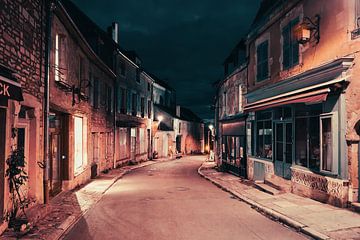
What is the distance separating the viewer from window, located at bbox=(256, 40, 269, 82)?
591 inches

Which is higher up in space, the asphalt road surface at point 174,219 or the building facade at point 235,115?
the building facade at point 235,115

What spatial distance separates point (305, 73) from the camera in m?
11.1

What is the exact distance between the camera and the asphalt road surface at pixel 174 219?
24.0 feet

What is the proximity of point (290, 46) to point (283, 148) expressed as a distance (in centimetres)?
393

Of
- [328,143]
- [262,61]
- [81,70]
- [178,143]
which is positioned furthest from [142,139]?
[328,143]

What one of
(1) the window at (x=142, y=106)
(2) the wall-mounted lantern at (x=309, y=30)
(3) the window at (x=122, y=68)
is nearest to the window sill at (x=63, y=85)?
(2) the wall-mounted lantern at (x=309, y=30)

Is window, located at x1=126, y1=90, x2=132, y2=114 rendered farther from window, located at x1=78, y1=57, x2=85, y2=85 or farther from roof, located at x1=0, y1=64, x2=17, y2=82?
roof, located at x1=0, y1=64, x2=17, y2=82

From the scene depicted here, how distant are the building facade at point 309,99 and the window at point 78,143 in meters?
7.71

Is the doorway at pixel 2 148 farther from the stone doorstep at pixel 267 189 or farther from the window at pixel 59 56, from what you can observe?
the stone doorstep at pixel 267 189

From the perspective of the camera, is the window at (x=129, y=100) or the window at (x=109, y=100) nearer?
the window at (x=109, y=100)

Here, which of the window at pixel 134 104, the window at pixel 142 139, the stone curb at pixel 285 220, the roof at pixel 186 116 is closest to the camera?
the stone curb at pixel 285 220

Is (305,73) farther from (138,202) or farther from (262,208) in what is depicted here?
(138,202)

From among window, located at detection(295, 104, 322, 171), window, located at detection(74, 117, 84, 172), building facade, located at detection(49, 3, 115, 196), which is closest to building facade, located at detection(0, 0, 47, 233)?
building facade, located at detection(49, 3, 115, 196)

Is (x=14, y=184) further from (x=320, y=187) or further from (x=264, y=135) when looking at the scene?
(x=264, y=135)
